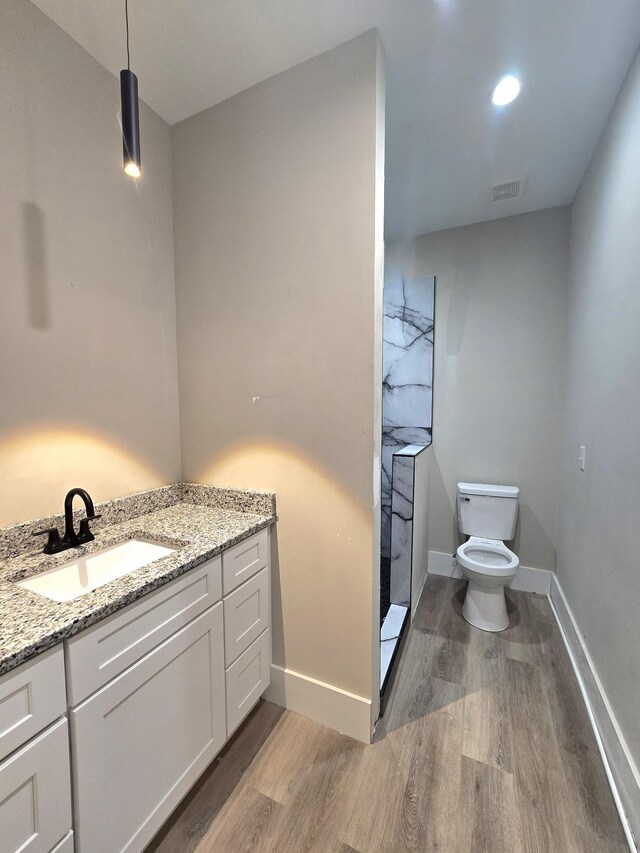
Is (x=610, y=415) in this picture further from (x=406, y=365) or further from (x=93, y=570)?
(x=93, y=570)

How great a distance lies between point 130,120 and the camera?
93 cm

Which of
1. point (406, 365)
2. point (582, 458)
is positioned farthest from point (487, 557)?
point (406, 365)

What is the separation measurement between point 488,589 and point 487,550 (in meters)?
0.28

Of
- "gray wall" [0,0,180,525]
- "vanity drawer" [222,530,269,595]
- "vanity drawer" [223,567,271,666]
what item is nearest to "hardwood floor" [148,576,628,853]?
"vanity drawer" [223,567,271,666]

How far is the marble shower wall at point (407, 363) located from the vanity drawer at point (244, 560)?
1389 millimetres

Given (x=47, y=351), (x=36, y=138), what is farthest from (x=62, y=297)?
(x=36, y=138)

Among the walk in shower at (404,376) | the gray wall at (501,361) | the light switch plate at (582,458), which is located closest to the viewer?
the light switch plate at (582,458)

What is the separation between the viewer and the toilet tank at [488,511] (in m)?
2.50

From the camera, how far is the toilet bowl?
211 cm

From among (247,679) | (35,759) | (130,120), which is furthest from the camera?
(247,679)

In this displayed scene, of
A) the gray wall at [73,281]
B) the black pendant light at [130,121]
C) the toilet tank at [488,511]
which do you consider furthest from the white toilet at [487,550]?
the black pendant light at [130,121]

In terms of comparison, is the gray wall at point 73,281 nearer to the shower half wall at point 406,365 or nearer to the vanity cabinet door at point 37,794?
the vanity cabinet door at point 37,794

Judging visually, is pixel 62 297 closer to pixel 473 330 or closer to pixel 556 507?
pixel 473 330

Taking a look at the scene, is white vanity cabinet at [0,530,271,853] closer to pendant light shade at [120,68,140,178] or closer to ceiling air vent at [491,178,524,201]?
pendant light shade at [120,68,140,178]
